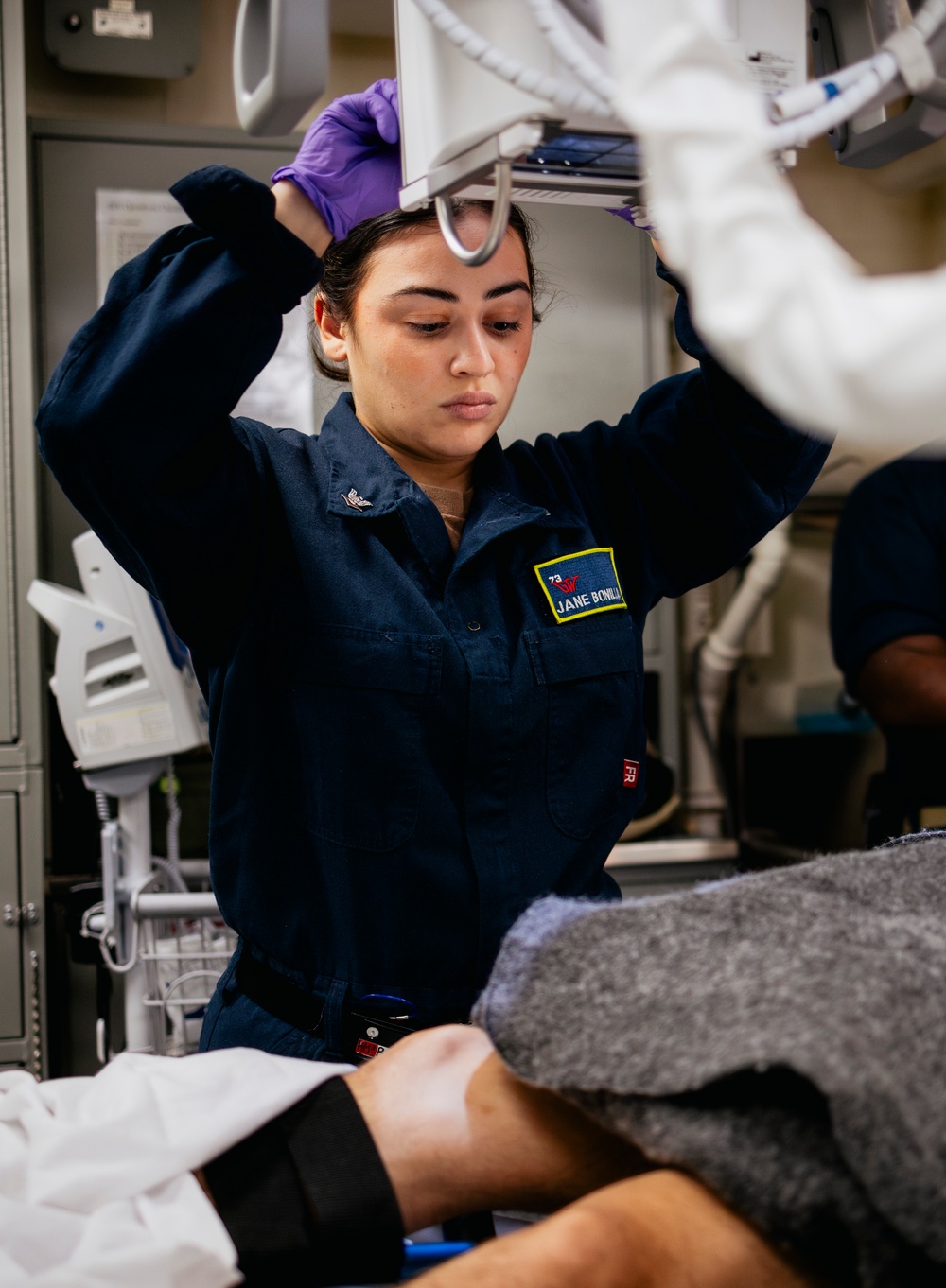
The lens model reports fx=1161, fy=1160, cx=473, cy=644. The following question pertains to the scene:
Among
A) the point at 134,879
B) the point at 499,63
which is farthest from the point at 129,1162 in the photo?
the point at 134,879

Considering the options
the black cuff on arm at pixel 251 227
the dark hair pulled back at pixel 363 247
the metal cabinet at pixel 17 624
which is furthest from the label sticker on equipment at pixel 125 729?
the black cuff on arm at pixel 251 227

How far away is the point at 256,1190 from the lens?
685 mm

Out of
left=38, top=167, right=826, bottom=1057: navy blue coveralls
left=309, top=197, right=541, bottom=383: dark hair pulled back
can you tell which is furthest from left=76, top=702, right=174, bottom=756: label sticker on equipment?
left=309, top=197, right=541, bottom=383: dark hair pulled back

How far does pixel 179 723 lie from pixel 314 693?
2.82 ft

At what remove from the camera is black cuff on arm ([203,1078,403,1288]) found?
2.15ft

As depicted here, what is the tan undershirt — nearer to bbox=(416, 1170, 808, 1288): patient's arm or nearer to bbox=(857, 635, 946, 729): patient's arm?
bbox=(416, 1170, 808, 1288): patient's arm

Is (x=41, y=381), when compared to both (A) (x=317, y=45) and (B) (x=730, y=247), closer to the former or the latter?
(A) (x=317, y=45)

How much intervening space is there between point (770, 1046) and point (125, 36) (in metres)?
2.81

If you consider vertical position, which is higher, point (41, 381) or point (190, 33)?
point (190, 33)

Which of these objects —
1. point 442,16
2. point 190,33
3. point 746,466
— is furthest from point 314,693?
point 190,33

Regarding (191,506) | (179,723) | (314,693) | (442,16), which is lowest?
(179,723)

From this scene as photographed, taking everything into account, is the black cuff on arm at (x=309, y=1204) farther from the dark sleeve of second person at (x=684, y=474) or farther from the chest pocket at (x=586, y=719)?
the dark sleeve of second person at (x=684, y=474)

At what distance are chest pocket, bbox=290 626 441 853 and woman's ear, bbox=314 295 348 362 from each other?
1.19ft

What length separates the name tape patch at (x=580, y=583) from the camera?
125 cm
